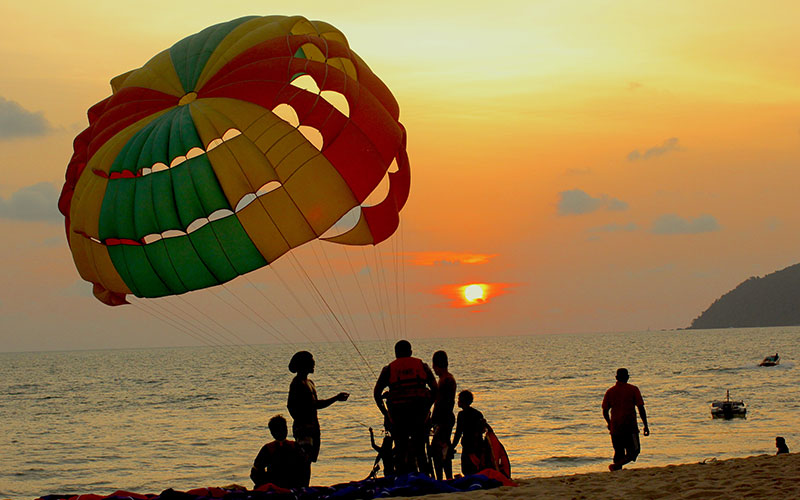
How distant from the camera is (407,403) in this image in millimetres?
10008

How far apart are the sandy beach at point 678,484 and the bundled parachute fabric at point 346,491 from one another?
376 mm

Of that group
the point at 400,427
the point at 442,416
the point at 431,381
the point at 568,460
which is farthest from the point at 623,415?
the point at 568,460

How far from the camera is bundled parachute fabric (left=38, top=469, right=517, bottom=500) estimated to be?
9133 millimetres

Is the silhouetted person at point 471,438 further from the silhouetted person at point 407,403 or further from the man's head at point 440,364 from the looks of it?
the silhouetted person at point 407,403

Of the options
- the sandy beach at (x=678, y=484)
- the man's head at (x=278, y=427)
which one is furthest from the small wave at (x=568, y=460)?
the man's head at (x=278, y=427)

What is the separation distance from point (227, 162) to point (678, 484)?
6786mm

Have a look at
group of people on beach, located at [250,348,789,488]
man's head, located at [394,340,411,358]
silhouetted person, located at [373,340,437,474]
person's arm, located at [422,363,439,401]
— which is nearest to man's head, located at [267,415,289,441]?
group of people on beach, located at [250,348,789,488]

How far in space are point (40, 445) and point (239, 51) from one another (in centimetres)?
3214

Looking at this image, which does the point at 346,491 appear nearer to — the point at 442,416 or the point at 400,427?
the point at 400,427

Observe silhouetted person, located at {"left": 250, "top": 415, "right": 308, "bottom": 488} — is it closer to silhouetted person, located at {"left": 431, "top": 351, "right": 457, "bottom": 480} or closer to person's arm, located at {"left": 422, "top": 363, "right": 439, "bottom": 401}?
person's arm, located at {"left": 422, "top": 363, "right": 439, "bottom": 401}

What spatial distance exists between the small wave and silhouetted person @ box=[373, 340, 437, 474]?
56.3ft

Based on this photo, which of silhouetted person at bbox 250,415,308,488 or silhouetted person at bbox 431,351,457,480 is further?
silhouetted person at bbox 431,351,457,480

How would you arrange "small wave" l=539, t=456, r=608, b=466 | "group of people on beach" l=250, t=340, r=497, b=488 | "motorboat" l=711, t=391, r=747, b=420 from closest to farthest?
"group of people on beach" l=250, t=340, r=497, b=488 → "small wave" l=539, t=456, r=608, b=466 → "motorboat" l=711, t=391, r=747, b=420

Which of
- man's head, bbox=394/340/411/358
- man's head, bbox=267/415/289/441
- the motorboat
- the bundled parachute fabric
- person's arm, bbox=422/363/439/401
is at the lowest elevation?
the motorboat
